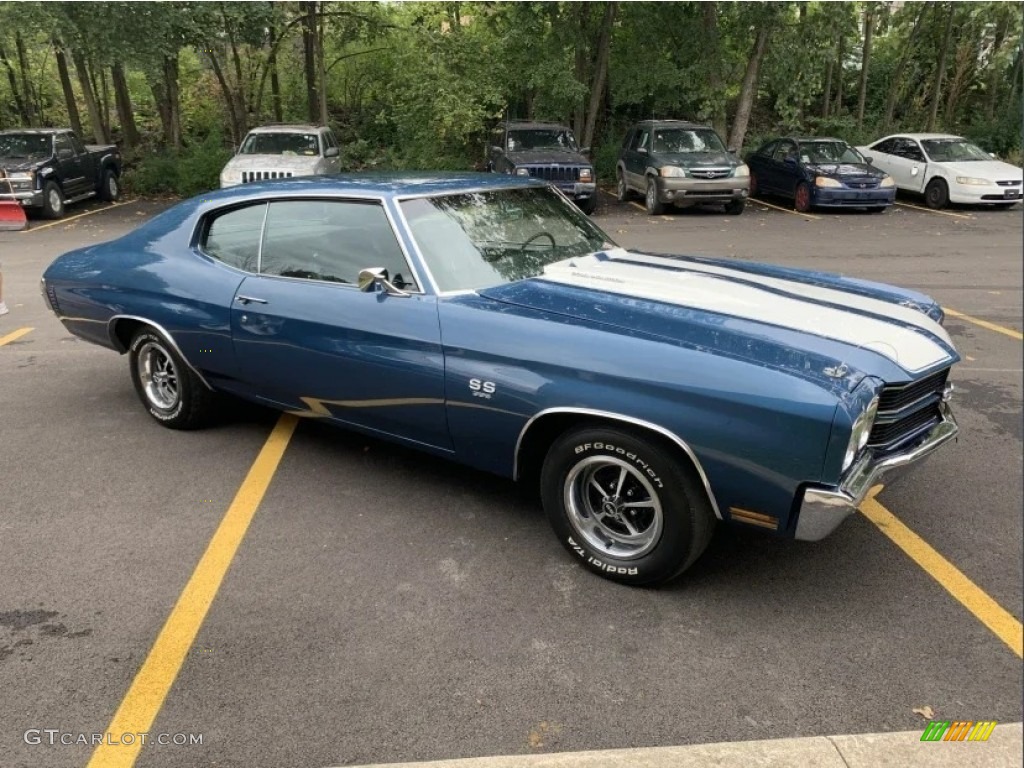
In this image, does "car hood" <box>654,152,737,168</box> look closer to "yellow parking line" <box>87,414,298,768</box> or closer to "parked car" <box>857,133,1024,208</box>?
"parked car" <box>857,133,1024,208</box>

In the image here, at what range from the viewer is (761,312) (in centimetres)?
324

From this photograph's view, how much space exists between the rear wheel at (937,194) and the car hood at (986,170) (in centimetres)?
32

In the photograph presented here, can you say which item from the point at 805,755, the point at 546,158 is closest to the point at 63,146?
the point at 546,158

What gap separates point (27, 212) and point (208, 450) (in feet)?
46.3

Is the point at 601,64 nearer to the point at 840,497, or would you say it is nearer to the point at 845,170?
the point at 845,170

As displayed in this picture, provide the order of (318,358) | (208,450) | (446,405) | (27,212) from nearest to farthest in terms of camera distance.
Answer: (446,405)
(318,358)
(208,450)
(27,212)

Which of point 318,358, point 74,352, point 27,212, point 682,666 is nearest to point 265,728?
point 682,666

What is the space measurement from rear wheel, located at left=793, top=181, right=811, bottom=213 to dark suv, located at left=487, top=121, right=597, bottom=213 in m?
4.35

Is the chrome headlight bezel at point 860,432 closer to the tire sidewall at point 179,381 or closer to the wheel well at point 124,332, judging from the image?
the tire sidewall at point 179,381

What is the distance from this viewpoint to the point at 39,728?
248 cm

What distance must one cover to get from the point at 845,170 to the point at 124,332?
1435 centimetres

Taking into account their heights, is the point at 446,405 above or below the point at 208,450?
above

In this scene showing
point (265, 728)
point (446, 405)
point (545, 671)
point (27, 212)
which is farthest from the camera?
A: point (27, 212)

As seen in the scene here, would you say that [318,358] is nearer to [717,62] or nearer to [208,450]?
[208,450]
